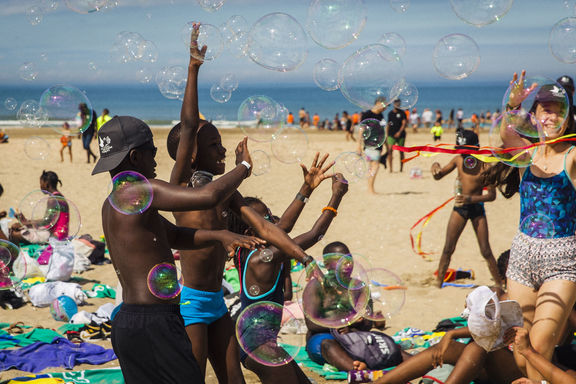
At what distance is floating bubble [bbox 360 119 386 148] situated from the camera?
511cm

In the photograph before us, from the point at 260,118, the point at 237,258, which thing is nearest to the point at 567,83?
the point at 260,118

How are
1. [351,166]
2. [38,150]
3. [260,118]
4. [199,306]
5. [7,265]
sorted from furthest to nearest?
[38,150] < [351,166] < [7,265] < [260,118] < [199,306]

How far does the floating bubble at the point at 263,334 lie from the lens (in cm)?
325

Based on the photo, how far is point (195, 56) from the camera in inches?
136

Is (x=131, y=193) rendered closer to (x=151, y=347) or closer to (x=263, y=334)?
(x=151, y=347)

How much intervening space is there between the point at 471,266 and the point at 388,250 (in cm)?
122

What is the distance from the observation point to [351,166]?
5094mm

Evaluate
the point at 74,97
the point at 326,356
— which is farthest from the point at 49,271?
the point at 326,356

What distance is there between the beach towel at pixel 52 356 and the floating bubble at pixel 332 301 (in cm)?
233

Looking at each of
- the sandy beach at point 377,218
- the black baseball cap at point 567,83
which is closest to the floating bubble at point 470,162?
the black baseball cap at point 567,83

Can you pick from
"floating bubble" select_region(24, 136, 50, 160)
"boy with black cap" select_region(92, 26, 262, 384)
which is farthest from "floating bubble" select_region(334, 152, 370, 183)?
"floating bubble" select_region(24, 136, 50, 160)

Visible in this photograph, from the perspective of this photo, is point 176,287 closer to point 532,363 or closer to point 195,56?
point 195,56

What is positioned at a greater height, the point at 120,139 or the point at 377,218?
the point at 120,139

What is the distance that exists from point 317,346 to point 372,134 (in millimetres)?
1858
